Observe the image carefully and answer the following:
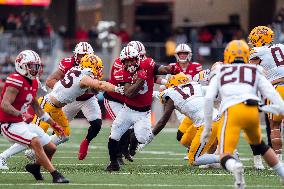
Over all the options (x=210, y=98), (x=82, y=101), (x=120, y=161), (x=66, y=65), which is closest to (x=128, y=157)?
(x=120, y=161)

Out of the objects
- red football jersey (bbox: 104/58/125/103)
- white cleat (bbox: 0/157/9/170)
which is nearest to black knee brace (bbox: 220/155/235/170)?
white cleat (bbox: 0/157/9/170)

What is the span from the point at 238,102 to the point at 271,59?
3.63m

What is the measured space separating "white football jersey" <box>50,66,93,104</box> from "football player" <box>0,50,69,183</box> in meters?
1.89

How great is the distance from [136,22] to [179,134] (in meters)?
21.7

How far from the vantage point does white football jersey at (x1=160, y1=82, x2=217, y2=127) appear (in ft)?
45.3

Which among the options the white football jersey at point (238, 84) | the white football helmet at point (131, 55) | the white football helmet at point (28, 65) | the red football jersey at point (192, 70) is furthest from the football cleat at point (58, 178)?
the red football jersey at point (192, 70)

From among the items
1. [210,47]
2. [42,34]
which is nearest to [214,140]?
[210,47]

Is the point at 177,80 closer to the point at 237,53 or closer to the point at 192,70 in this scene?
the point at 192,70

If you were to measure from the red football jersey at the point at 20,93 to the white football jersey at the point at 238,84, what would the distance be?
2203 mm

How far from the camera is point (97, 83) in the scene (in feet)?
43.3

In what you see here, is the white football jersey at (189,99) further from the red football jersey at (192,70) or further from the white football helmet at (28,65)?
the white football helmet at (28,65)

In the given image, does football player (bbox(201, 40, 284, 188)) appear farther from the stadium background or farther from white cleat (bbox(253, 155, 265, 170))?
white cleat (bbox(253, 155, 265, 170))

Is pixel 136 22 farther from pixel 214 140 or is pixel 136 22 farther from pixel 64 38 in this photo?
pixel 214 140

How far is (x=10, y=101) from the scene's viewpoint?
38.2ft
